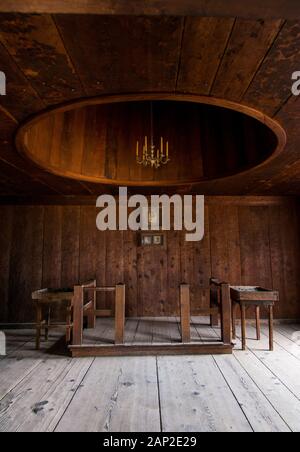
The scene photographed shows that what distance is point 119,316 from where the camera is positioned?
137 inches

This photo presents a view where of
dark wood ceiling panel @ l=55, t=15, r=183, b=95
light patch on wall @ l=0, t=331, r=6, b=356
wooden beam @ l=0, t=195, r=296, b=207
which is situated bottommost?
light patch on wall @ l=0, t=331, r=6, b=356

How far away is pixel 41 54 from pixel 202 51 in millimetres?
875

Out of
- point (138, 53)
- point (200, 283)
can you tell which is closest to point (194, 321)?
point (200, 283)

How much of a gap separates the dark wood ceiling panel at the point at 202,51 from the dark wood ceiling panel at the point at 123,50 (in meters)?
0.05

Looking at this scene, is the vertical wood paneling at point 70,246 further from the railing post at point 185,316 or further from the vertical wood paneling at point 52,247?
the railing post at point 185,316

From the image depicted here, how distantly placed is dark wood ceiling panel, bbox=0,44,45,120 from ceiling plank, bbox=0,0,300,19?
0.42 m

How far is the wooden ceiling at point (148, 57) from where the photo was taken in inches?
A: 52.1

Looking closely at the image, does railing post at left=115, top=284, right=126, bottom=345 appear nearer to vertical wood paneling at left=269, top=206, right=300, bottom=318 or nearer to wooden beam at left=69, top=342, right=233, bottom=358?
wooden beam at left=69, top=342, right=233, bottom=358

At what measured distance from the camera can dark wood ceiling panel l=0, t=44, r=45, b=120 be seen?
1663 millimetres

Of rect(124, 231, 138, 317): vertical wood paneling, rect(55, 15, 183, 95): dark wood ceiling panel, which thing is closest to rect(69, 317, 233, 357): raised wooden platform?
rect(124, 231, 138, 317): vertical wood paneling

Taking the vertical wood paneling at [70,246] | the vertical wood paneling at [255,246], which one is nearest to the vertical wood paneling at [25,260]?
the vertical wood paneling at [70,246]

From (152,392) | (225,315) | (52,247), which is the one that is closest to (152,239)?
(52,247)

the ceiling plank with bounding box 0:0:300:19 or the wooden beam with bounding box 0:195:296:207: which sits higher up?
the ceiling plank with bounding box 0:0:300:19

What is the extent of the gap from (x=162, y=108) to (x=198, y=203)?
1.79 m
